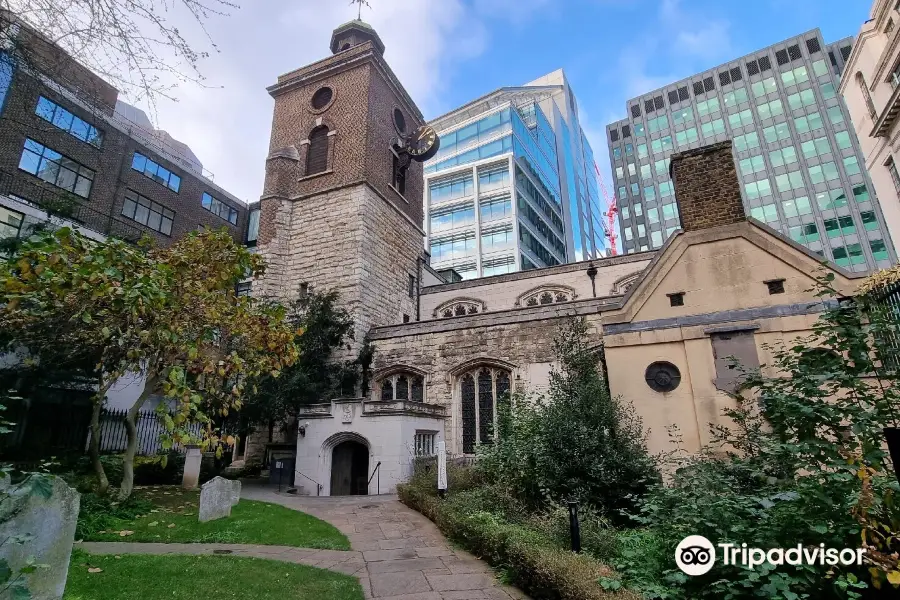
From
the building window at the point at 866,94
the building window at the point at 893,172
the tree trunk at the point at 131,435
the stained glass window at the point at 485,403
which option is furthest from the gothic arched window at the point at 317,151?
the building window at the point at 866,94

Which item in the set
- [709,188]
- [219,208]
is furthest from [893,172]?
[219,208]

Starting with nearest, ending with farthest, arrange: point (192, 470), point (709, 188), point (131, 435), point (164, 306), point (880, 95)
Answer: point (164, 306) → point (131, 435) → point (709, 188) → point (192, 470) → point (880, 95)

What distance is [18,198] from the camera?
20.0 metres

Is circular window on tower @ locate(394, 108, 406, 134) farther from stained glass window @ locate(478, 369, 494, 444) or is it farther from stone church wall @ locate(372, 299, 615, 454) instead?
stained glass window @ locate(478, 369, 494, 444)

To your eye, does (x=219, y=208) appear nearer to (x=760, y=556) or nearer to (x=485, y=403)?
(x=485, y=403)

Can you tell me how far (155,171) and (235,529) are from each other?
89.0ft

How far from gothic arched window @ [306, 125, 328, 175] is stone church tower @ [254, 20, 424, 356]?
61mm

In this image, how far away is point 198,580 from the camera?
5.84 m

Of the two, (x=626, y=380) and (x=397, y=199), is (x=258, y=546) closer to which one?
(x=626, y=380)

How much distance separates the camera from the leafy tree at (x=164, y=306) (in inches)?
211

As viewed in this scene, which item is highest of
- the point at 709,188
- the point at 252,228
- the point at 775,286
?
the point at 252,228

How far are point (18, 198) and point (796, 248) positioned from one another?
28.2 meters

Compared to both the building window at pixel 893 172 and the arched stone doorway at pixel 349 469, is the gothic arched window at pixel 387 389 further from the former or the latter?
the building window at pixel 893 172

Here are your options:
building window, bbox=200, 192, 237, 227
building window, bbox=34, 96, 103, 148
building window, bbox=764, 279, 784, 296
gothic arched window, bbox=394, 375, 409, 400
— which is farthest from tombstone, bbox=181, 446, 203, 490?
building window, bbox=200, 192, 237, 227
